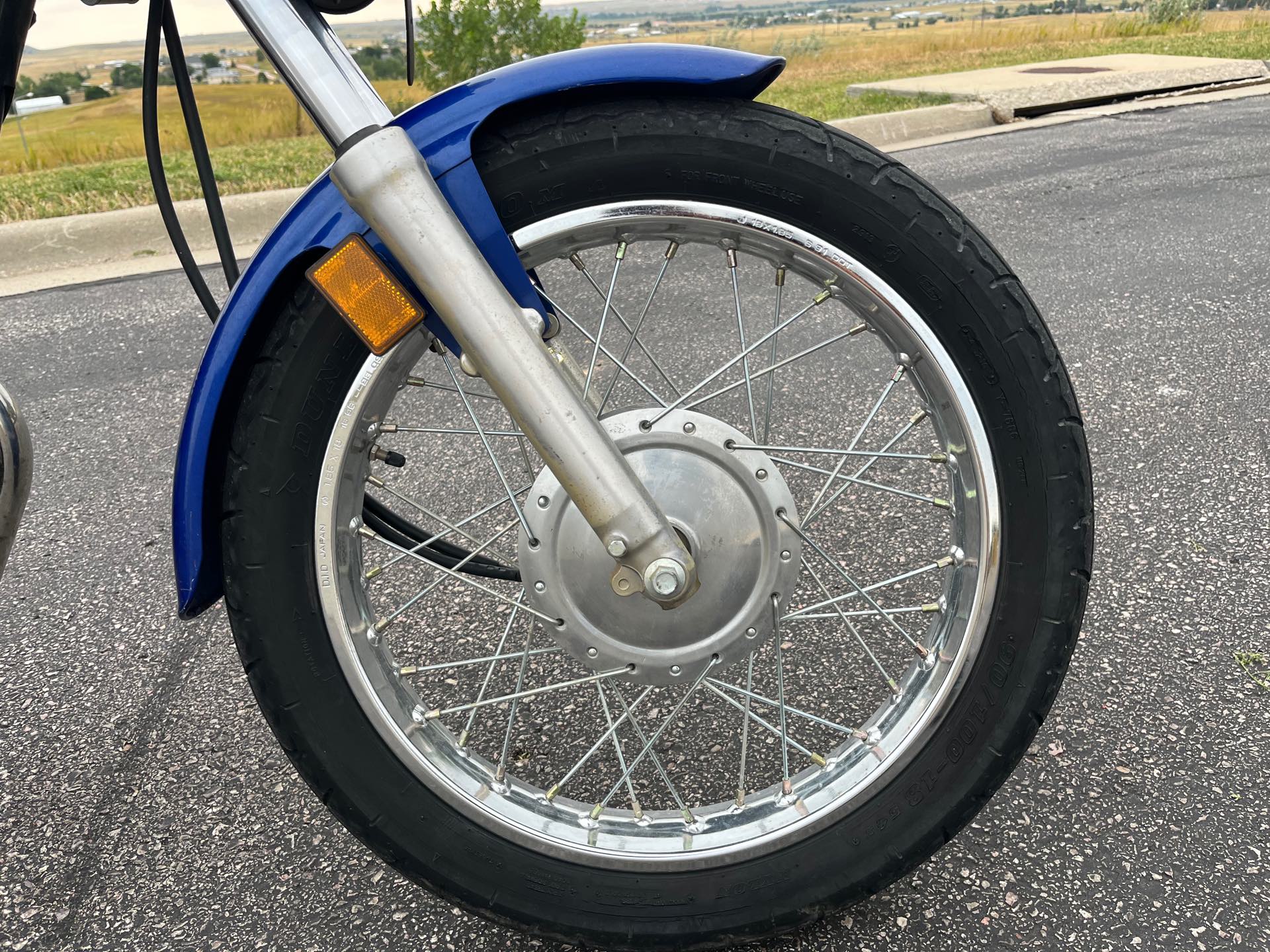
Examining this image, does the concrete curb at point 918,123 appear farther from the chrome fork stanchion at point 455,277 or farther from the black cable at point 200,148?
the chrome fork stanchion at point 455,277

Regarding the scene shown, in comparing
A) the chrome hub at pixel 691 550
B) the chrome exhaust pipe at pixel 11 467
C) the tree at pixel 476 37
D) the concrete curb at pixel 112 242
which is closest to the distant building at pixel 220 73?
the chrome exhaust pipe at pixel 11 467

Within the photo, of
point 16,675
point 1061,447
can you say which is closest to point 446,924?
point 1061,447

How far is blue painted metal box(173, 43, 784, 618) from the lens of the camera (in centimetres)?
→ 114

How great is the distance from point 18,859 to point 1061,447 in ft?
5.55

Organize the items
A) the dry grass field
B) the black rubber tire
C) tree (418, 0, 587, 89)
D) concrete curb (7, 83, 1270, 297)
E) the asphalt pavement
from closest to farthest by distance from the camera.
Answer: the black rubber tire < the asphalt pavement < concrete curb (7, 83, 1270, 297) < the dry grass field < tree (418, 0, 587, 89)

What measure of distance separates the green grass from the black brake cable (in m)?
4.34

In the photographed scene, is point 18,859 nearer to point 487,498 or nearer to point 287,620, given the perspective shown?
point 287,620

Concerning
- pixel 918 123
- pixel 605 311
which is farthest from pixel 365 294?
pixel 918 123

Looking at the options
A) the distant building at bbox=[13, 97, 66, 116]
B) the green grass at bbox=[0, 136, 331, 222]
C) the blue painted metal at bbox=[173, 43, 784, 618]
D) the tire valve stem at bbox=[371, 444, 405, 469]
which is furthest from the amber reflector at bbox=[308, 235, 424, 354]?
the green grass at bbox=[0, 136, 331, 222]

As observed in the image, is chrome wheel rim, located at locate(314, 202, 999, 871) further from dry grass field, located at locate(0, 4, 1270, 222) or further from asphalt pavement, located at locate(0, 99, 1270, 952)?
dry grass field, located at locate(0, 4, 1270, 222)

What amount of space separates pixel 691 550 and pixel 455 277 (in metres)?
0.46

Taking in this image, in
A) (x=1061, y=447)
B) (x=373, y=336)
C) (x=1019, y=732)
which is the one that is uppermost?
(x=373, y=336)

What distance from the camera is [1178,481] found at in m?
2.58

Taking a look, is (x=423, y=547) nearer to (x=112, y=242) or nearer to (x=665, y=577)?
(x=665, y=577)
